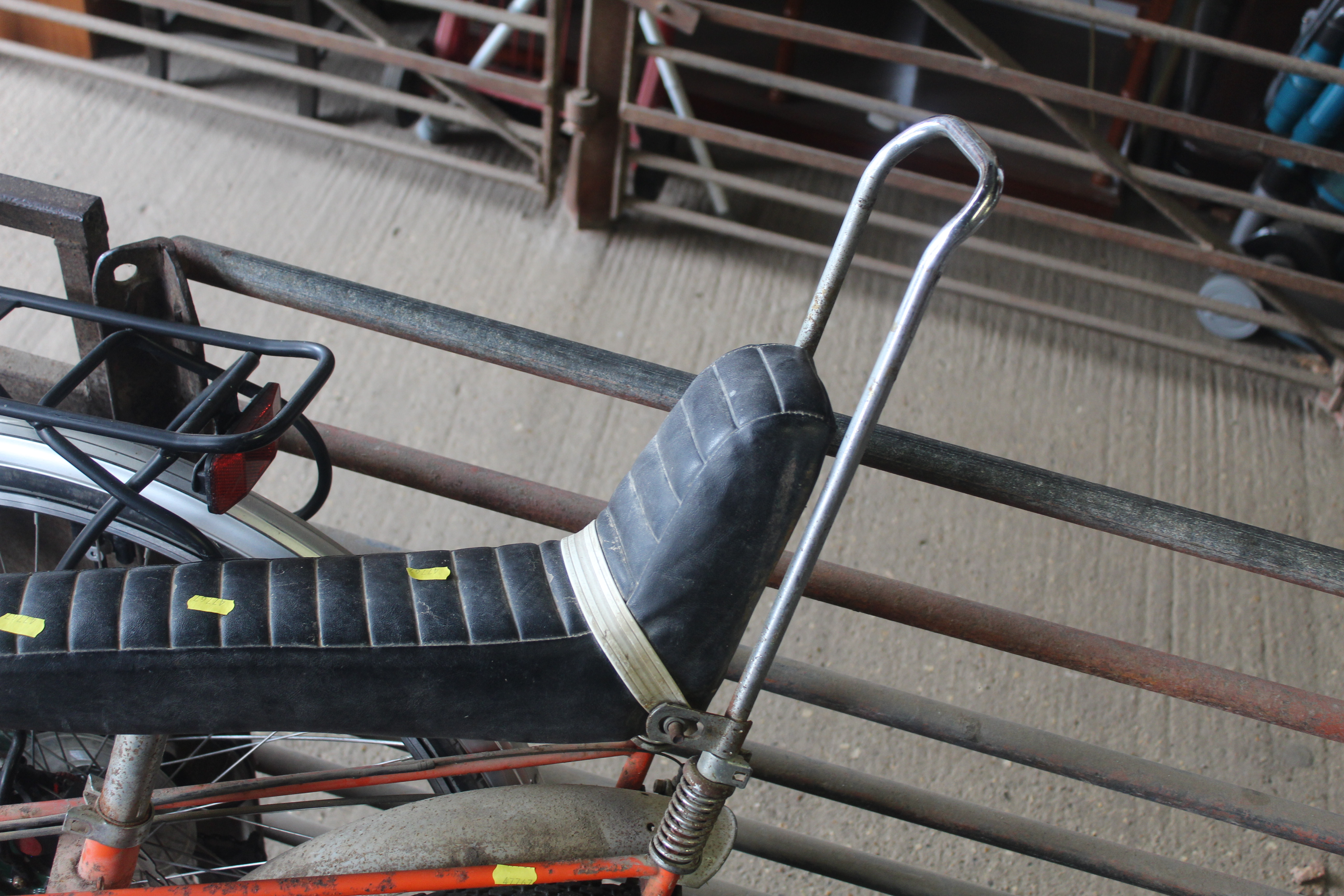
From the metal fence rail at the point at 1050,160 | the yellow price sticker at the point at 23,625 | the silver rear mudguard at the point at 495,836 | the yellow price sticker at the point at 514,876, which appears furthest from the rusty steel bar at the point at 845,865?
the metal fence rail at the point at 1050,160

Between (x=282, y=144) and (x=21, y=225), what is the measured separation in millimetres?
2461

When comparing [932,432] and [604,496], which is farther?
[932,432]

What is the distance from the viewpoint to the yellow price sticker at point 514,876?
3.37ft

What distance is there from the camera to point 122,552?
1.29m

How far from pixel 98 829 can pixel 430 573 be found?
49 cm

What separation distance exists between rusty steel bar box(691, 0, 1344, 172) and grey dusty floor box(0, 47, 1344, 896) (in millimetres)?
689

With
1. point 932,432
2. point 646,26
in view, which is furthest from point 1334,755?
point 646,26

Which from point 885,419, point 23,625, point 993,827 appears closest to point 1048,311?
point 885,419

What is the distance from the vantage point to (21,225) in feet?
3.55

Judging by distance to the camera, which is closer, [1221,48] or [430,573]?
[430,573]

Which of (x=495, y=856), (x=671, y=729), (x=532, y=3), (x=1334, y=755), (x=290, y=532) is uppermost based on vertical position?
(x=532, y=3)

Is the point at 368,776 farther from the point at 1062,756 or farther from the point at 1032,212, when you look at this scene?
the point at 1032,212

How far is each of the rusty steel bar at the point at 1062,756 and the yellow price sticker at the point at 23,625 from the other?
71 cm

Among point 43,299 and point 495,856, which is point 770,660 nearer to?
Answer: point 495,856
